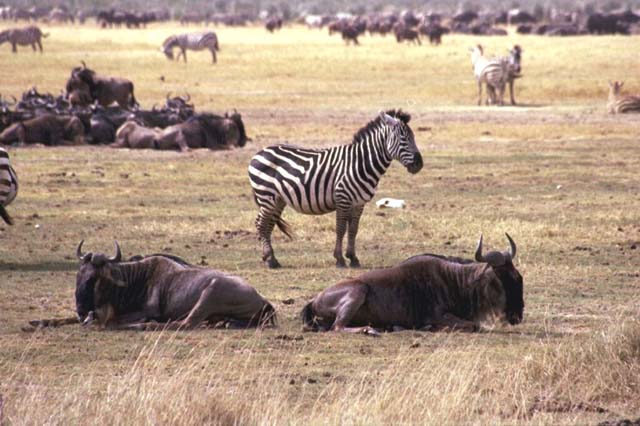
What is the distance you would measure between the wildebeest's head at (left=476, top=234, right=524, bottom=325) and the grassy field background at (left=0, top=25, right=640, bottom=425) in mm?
183

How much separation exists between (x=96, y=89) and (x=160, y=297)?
2159 cm

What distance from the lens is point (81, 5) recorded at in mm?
112750

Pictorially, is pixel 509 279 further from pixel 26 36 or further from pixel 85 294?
pixel 26 36

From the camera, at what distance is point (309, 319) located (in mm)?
9750

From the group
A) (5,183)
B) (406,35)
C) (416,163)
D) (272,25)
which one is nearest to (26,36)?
(406,35)

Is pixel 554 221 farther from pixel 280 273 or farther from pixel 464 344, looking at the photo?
pixel 464 344

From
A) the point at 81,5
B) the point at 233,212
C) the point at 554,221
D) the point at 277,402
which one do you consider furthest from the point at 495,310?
the point at 81,5

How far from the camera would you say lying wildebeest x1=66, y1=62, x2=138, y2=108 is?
30.1m

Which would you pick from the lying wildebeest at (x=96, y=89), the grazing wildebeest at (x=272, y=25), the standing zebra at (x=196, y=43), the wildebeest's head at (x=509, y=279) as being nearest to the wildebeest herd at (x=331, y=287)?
the wildebeest's head at (x=509, y=279)

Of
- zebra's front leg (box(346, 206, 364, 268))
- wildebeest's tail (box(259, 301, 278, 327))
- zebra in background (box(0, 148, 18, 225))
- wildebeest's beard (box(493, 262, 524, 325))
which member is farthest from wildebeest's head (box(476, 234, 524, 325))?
zebra in background (box(0, 148, 18, 225))

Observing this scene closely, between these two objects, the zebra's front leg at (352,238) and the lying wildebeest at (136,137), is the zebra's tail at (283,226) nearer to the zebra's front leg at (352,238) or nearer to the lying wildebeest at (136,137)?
the zebra's front leg at (352,238)

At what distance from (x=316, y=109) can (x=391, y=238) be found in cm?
1747

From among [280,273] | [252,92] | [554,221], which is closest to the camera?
[280,273]

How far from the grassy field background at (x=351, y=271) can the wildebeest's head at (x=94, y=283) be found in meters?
0.20
